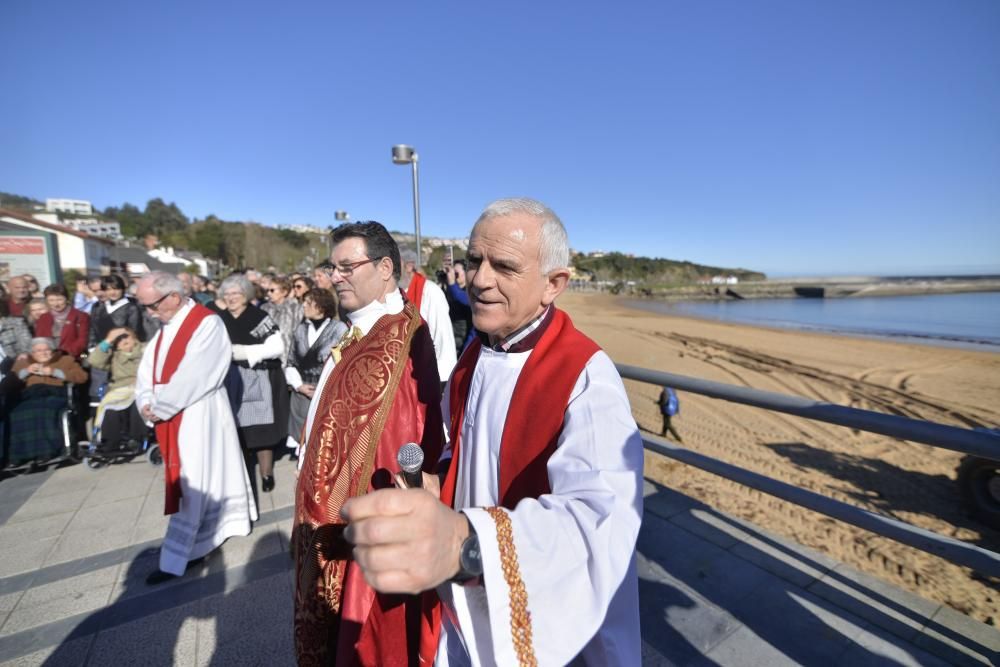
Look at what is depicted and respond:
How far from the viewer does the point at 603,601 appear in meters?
0.87

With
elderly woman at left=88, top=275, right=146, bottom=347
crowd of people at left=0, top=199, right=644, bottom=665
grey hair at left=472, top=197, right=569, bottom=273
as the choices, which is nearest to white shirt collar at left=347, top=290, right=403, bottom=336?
crowd of people at left=0, top=199, right=644, bottom=665

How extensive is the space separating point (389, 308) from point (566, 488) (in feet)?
5.07

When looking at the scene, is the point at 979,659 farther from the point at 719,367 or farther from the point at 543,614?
the point at 719,367

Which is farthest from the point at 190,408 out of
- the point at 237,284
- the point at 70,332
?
the point at 70,332

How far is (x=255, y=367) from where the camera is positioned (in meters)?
4.27

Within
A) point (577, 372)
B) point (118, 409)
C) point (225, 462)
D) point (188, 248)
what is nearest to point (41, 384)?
Result: point (118, 409)

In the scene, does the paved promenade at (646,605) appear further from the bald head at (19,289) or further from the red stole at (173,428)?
the bald head at (19,289)

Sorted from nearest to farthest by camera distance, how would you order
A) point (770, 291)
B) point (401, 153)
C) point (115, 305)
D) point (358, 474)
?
point (358, 474) → point (115, 305) → point (401, 153) → point (770, 291)

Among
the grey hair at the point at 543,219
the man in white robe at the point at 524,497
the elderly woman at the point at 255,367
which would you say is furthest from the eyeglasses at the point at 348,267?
the elderly woman at the point at 255,367

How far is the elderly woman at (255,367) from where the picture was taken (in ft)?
13.5

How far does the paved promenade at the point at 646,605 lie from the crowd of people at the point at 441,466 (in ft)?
1.15

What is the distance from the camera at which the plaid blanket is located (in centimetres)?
479

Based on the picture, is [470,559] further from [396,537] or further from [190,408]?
[190,408]

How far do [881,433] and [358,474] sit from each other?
2.17 meters
